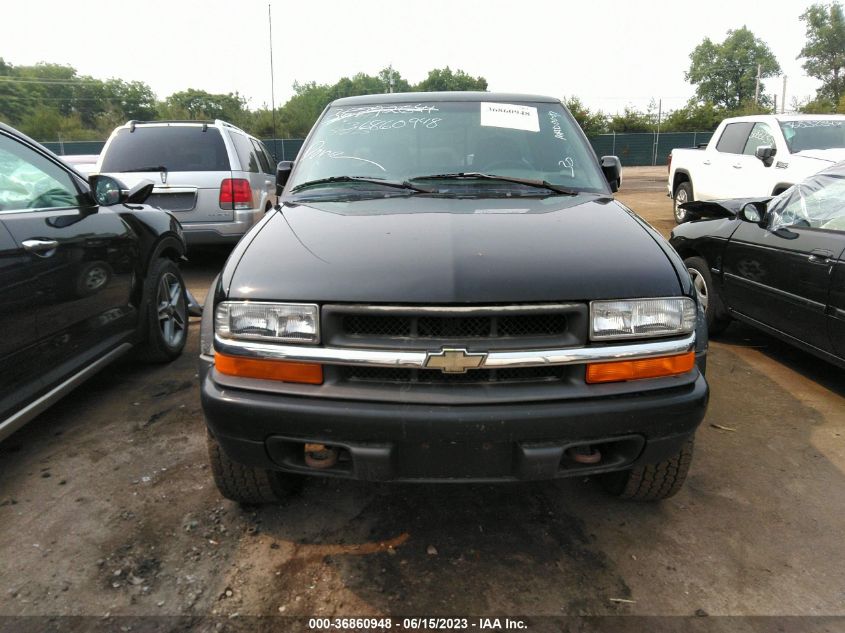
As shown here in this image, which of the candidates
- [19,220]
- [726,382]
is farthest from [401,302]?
[726,382]

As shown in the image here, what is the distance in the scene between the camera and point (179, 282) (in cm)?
450

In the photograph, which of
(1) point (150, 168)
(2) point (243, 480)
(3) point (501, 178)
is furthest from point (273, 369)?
(1) point (150, 168)

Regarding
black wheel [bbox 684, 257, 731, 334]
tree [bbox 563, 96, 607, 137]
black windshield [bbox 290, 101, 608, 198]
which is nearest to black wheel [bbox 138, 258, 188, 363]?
black windshield [bbox 290, 101, 608, 198]

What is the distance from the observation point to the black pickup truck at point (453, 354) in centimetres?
182

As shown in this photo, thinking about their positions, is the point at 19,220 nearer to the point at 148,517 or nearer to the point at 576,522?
the point at 148,517

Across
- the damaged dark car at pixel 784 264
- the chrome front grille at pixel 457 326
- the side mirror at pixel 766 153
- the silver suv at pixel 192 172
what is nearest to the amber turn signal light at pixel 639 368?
the chrome front grille at pixel 457 326

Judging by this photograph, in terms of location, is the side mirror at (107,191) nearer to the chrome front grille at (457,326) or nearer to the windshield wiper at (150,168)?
the chrome front grille at (457,326)

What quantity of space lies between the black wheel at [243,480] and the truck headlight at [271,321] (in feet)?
1.71

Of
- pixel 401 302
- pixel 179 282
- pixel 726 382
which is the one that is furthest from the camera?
pixel 179 282

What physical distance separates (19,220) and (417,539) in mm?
2300

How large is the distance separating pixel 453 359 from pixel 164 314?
312 centimetres

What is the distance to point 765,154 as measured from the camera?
8.14m

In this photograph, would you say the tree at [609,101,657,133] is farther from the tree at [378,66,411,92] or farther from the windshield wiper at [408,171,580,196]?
the windshield wiper at [408,171,580,196]

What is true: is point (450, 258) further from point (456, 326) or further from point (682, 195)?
point (682, 195)
